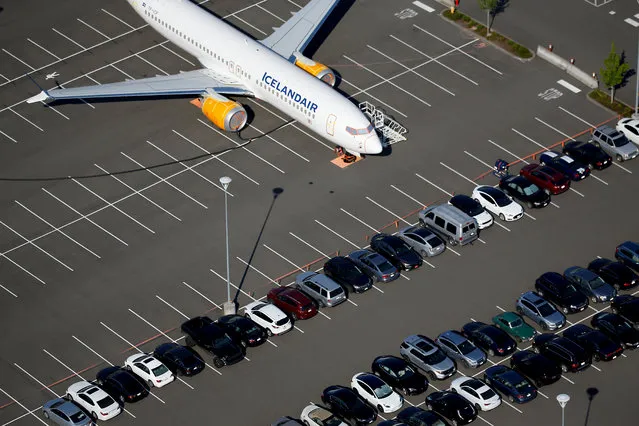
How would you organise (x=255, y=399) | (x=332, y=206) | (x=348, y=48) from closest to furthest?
(x=255, y=399) → (x=332, y=206) → (x=348, y=48)

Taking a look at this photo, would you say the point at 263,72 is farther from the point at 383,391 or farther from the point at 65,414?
the point at 65,414

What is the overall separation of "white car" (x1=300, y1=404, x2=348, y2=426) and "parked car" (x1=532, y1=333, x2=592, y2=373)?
1589 centimetres

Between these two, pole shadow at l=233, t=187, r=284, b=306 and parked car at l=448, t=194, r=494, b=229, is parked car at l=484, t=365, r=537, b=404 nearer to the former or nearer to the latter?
parked car at l=448, t=194, r=494, b=229

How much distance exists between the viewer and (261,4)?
14200 cm

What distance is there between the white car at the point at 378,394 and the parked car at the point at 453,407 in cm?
221

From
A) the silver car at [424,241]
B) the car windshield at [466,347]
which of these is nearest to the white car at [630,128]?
the silver car at [424,241]

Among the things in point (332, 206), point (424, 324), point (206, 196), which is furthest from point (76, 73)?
point (424, 324)

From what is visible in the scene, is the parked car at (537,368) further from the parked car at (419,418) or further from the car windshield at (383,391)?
the car windshield at (383,391)

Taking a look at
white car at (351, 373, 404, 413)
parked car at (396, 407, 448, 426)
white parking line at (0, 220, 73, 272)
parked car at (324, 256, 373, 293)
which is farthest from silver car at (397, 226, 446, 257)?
white parking line at (0, 220, 73, 272)

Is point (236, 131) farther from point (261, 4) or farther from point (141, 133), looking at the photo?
point (261, 4)

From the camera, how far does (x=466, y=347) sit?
338ft

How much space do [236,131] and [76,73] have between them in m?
17.5

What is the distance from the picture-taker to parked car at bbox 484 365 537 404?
99.6 m

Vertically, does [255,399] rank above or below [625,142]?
below
